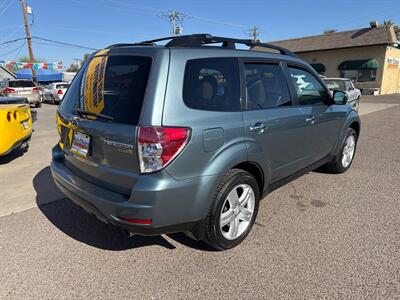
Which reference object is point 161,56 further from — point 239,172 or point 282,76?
point 282,76

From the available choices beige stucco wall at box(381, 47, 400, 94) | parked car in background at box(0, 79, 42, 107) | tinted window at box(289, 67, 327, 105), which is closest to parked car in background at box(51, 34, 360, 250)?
tinted window at box(289, 67, 327, 105)

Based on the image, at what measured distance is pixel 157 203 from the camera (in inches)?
88.0

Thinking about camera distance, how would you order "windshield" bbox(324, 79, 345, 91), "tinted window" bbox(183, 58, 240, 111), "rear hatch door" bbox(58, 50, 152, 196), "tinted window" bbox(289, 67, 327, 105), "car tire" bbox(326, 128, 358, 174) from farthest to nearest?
"windshield" bbox(324, 79, 345, 91)
"car tire" bbox(326, 128, 358, 174)
"tinted window" bbox(289, 67, 327, 105)
"tinted window" bbox(183, 58, 240, 111)
"rear hatch door" bbox(58, 50, 152, 196)

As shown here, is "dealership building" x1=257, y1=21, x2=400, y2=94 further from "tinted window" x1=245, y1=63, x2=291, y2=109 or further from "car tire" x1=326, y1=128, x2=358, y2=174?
"tinted window" x1=245, y1=63, x2=291, y2=109

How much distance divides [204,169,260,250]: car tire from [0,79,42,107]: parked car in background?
17416 millimetres

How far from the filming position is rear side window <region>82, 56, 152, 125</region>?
2.31 meters

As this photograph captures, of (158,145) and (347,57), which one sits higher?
(347,57)

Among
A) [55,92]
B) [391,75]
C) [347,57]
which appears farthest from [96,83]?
[391,75]

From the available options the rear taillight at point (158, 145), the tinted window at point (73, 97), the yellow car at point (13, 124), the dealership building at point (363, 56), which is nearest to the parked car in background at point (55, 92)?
the yellow car at point (13, 124)

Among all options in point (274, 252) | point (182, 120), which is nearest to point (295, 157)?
point (274, 252)

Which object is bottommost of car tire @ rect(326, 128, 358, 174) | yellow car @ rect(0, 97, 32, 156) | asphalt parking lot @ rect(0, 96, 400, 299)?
asphalt parking lot @ rect(0, 96, 400, 299)

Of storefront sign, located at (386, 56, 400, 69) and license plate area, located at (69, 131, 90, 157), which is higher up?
storefront sign, located at (386, 56, 400, 69)

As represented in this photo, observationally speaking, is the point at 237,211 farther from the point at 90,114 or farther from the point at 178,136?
the point at 90,114

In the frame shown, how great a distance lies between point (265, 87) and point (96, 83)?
1.66 metres
